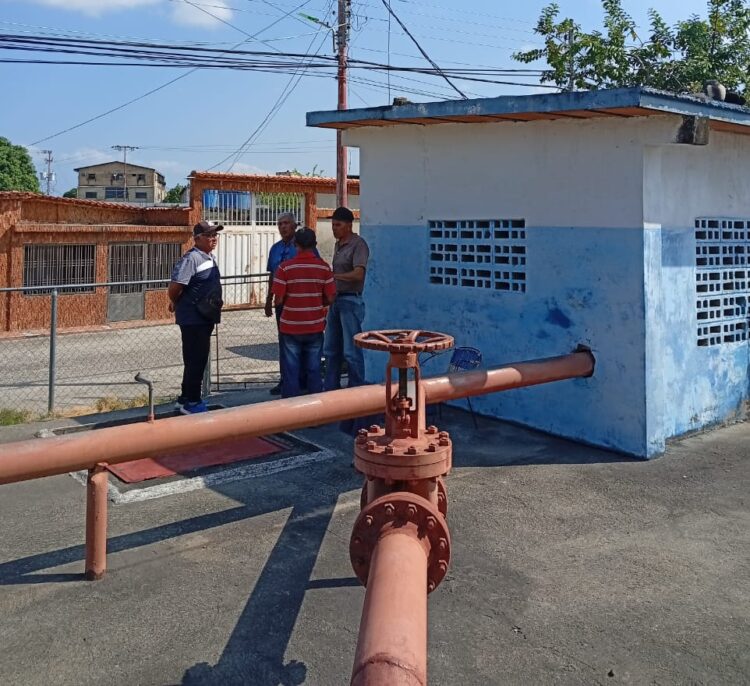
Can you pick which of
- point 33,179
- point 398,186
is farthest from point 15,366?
point 33,179

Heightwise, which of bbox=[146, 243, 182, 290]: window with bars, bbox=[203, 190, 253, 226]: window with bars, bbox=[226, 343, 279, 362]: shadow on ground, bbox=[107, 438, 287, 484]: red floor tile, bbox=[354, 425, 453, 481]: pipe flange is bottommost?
bbox=[107, 438, 287, 484]: red floor tile

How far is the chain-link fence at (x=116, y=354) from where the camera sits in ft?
Result: 34.2

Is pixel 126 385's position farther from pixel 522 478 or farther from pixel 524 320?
pixel 522 478

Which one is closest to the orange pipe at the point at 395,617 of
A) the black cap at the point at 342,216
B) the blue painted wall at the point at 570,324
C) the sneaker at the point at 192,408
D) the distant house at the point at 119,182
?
the blue painted wall at the point at 570,324

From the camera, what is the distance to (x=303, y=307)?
24.4 feet

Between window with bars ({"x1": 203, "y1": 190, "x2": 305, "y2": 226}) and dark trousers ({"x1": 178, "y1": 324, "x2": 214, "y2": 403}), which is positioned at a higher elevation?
window with bars ({"x1": 203, "y1": 190, "x2": 305, "y2": 226})

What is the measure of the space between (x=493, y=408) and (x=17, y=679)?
541cm

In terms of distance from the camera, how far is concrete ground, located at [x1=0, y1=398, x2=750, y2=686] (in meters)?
3.59

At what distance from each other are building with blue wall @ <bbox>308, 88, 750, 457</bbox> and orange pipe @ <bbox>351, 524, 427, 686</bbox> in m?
4.41

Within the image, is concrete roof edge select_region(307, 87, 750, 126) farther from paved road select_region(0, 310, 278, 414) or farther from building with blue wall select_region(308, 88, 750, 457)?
paved road select_region(0, 310, 278, 414)

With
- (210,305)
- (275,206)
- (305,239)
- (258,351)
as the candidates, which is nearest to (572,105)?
(305,239)

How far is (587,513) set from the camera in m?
5.49

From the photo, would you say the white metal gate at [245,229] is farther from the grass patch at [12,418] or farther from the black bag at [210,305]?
the black bag at [210,305]

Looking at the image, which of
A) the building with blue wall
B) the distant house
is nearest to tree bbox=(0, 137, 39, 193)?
the distant house
